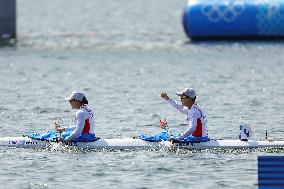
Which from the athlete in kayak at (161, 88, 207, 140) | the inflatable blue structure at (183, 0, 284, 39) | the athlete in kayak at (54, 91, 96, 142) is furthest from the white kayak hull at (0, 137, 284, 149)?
the inflatable blue structure at (183, 0, 284, 39)

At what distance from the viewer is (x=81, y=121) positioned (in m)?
34.8

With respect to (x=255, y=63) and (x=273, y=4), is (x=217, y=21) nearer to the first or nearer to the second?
(x=273, y=4)

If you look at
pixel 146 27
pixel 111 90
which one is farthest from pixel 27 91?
pixel 146 27

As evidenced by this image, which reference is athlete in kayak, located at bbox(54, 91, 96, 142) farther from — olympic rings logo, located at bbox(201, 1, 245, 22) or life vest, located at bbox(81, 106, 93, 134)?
olympic rings logo, located at bbox(201, 1, 245, 22)

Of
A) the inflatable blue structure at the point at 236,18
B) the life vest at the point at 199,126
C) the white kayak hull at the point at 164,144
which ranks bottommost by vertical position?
the white kayak hull at the point at 164,144

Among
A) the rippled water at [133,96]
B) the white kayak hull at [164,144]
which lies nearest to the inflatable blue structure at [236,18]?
the rippled water at [133,96]

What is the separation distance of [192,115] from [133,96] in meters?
14.6

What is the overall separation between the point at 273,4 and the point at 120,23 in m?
29.6

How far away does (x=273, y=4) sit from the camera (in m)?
66.1

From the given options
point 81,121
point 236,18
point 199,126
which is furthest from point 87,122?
point 236,18

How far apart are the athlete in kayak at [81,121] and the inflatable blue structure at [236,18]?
31.3 meters

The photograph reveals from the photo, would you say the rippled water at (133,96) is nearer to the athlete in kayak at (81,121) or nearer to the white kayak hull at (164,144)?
the white kayak hull at (164,144)

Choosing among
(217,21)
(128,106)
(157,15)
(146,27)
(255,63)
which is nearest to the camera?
(128,106)

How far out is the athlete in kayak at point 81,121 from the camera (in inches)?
1367
